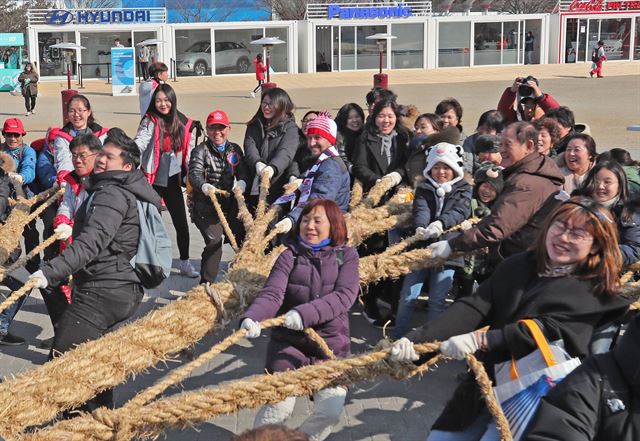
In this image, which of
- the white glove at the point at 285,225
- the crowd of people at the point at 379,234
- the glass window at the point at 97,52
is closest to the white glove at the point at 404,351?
the crowd of people at the point at 379,234

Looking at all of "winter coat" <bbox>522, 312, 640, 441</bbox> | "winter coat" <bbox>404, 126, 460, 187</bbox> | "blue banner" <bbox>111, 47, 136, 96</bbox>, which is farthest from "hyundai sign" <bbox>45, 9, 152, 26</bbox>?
"winter coat" <bbox>522, 312, 640, 441</bbox>

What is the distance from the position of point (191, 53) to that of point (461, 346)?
1510 inches

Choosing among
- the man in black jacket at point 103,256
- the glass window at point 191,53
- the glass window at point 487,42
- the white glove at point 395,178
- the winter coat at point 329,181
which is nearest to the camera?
the man in black jacket at point 103,256

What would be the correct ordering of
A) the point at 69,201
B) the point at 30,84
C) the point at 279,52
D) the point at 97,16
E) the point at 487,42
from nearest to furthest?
1. the point at 69,201
2. the point at 30,84
3. the point at 97,16
4. the point at 279,52
5. the point at 487,42

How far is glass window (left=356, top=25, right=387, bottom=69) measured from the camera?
42906 mm

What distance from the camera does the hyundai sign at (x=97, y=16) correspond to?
3941 centimetres

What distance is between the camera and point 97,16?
131 ft

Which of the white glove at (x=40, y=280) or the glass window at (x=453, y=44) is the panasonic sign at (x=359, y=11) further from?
the white glove at (x=40, y=280)

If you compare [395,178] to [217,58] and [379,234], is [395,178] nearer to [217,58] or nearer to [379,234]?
[379,234]

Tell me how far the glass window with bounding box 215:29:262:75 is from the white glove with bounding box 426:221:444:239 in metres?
35.9

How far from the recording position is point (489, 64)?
44.9 metres

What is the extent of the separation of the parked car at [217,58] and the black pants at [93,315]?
3629cm

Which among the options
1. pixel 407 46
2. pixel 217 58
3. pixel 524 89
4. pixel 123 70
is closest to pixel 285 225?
pixel 524 89

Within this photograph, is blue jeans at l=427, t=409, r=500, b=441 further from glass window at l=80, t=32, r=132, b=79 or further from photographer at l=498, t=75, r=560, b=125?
→ glass window at l=80, t=32, r=132, b=79
